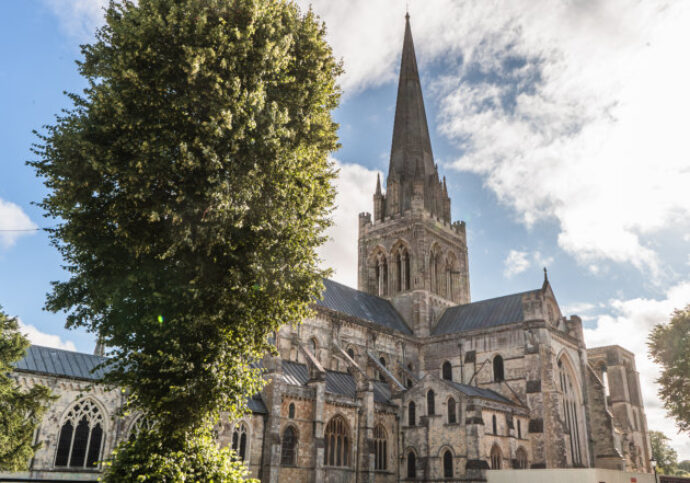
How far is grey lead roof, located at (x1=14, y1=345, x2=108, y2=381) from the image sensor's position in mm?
21922

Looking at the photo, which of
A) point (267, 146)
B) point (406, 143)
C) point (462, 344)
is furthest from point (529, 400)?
point (267, 146)

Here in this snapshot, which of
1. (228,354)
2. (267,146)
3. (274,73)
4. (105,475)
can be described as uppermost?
(274,73)

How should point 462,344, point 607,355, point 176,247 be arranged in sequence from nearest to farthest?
point 176,247 → point 462,344 → point 607,355

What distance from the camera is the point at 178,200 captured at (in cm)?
1155

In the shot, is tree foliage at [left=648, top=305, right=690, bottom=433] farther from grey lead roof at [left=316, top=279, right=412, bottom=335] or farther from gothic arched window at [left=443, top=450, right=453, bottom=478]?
grey lead roof at [left=316, top=279, right=412, bottom=335]

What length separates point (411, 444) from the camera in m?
30.7

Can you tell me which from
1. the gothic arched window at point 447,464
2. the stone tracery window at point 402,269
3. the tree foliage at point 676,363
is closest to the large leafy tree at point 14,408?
the gothic arched window at point 447,464

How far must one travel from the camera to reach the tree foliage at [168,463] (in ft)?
35.0

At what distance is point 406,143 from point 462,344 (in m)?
19.9

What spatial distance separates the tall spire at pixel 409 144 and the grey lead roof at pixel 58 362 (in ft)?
97.3

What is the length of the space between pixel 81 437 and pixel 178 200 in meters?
15.7

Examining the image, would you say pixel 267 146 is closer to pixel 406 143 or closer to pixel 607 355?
pixel 406 143

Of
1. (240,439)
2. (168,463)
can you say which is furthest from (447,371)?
(168,463)

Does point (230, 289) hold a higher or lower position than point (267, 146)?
lower
